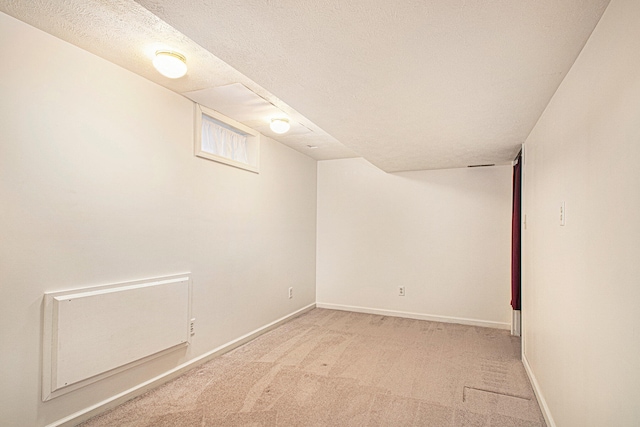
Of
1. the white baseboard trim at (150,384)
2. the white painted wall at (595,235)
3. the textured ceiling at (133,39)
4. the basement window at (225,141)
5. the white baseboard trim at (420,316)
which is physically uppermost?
the textured ceiling at (133,39)

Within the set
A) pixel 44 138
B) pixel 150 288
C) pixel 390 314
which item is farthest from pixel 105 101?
pixel 390 314

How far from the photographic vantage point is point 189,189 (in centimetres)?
296

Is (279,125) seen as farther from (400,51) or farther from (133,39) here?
(400,51)

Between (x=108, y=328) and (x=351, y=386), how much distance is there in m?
1.78

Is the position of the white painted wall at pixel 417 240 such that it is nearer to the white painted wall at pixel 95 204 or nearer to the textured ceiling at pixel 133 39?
the white painted wall at pixel 95 204

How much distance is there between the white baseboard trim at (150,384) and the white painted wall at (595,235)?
103 inches

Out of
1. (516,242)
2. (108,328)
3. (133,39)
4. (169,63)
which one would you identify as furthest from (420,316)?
(133,39)

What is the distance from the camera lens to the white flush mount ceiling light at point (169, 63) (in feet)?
6.88

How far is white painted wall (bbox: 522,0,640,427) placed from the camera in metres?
1.07

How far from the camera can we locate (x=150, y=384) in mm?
2555

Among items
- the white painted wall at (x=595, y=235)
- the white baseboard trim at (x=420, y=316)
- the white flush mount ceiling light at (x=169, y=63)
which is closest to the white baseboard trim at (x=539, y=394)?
the white painted wall at (x=595, y=235)

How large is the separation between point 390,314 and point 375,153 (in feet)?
7.85

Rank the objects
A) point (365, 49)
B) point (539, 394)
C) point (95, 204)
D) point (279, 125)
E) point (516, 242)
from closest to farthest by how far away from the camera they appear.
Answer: point (365, 49) → point (95, 204) → point (539, 394) → point (279, 125) → point (516, 242)

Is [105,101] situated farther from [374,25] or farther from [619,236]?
[619,236]
